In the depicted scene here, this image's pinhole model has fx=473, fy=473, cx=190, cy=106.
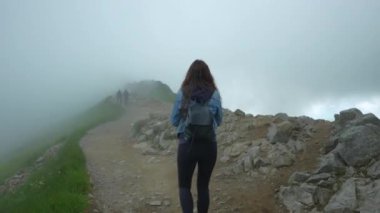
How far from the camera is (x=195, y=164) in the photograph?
923 centimetres

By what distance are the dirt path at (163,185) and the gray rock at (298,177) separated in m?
0.47

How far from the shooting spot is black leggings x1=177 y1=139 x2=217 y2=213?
9.02 meters

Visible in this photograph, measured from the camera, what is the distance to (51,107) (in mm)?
97750

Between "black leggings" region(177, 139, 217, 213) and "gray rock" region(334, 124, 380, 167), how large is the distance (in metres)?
5.00

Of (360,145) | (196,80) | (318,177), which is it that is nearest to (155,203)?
(318,177)

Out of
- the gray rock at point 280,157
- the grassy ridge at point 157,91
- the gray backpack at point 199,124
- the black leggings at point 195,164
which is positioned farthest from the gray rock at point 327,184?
the grassy ridge at point 157,91

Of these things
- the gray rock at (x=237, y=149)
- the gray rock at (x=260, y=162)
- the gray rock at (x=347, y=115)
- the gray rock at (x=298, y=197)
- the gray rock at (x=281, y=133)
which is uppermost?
the gray rock at (x=347, y=115)

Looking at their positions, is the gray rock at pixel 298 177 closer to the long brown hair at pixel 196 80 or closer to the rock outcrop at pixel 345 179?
the rock outcrop at pixel 345 179

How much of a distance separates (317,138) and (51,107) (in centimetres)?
8813

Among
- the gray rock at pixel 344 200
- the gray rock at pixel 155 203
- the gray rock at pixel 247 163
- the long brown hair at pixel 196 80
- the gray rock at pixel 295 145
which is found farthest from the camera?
the gray rock at pixel 295 145

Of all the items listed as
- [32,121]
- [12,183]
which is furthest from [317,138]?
[32,121]

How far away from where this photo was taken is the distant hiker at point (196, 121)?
8.99 m

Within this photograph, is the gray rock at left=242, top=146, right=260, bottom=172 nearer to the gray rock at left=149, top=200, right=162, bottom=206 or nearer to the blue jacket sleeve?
the gray rock at left=149, top=200, right=162, bottom=206

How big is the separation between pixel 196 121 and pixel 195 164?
87cm
